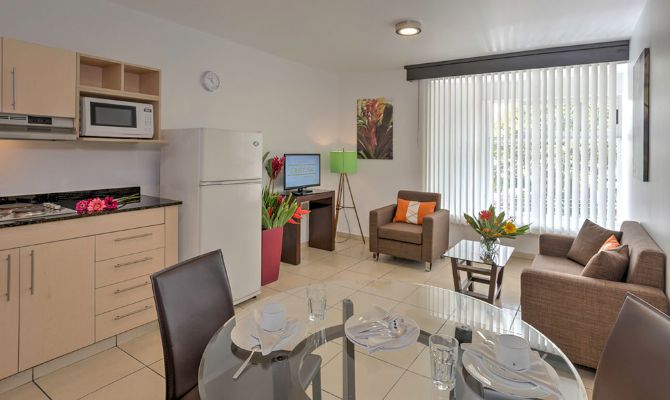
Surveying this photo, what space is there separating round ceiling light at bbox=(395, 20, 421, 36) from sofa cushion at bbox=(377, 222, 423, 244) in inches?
85.1

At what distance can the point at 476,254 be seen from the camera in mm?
3383

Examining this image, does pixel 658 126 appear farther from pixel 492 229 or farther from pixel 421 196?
pixel 421 196

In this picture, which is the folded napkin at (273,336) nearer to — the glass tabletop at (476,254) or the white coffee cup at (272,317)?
the white coffee cup at (272,317)

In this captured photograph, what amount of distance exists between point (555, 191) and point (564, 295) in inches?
99.2

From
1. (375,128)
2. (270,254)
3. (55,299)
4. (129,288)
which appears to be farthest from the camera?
(375,128)

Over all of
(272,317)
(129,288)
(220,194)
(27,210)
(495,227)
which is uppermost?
(220,194)

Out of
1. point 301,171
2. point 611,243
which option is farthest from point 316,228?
point 611,243

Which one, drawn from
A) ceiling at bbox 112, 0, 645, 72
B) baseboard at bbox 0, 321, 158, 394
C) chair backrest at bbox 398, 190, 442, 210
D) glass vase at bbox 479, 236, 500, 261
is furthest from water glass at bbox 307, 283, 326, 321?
chair backrest at bbox 398, 190, 442, 210

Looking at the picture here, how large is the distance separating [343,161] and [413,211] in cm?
125

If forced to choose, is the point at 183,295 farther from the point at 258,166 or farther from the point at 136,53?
the point at 136,53

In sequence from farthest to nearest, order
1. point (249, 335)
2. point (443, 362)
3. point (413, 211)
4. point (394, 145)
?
point (394, 145) < point (413, 211) < point (249, 335) < point (443, 362)

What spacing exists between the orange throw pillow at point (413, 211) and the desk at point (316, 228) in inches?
36.2

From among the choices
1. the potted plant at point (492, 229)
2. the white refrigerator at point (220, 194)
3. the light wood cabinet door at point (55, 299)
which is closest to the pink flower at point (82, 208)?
the light wood cabinet door at point (55, 299)

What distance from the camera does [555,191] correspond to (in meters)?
4.44
